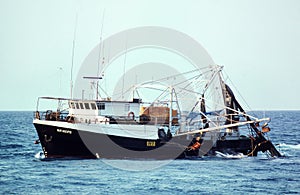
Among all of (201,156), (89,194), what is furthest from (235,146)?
(89,194)

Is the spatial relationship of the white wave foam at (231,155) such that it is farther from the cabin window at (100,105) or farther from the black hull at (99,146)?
the cabin window at (100,105)

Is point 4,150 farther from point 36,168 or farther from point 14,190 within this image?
point 14,190

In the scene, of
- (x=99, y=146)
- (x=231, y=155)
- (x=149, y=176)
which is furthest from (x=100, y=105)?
(x=231, y=155)

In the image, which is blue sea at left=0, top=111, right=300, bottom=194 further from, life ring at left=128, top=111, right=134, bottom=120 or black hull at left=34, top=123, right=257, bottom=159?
life ring at left=128, top=111, right=134, bottom=120

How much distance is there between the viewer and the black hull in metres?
41.0

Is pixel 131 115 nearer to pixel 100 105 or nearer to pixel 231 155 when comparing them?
pixel 100 105

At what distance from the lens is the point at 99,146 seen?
41500mm

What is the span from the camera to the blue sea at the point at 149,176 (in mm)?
29791

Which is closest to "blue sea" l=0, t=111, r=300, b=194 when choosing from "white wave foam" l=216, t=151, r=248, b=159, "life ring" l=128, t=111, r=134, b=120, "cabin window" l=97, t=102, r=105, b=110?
"white wave foam" l=216, t=151, r=248, b=159

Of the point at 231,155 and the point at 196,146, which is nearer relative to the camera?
the point at 196,146

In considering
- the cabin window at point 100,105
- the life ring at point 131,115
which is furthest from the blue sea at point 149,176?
the life ring at point 131,115

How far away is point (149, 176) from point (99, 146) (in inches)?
336

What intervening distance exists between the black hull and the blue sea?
1.32 meters

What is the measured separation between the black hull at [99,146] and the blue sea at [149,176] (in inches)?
52.2
